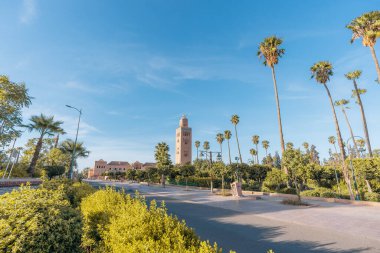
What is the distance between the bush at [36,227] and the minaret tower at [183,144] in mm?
98170

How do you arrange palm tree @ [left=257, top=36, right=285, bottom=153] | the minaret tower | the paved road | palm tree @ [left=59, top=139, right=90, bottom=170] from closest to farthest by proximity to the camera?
the paved road
palm tree @ [left=257, top=36, right=285, bottom=153]
palm tree @ [left=59, top=139, right=90, bottom=170]
the minaret tower

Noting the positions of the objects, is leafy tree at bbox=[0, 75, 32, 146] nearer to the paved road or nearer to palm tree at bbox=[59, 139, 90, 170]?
palm tree at bbox=[59, 139, 90, 170]

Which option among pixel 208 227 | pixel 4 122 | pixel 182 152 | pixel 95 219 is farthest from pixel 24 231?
pixel 182 152

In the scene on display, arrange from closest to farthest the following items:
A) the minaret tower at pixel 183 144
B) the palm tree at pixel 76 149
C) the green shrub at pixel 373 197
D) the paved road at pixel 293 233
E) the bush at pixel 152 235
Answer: the bush at pixel 152 235
the paved road at pixel 293 233
the green shrub at pixel 373 197
the palm tree at pixel 76 149
the minaret tower at pixel 183 144

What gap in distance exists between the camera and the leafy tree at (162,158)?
50.7 meters

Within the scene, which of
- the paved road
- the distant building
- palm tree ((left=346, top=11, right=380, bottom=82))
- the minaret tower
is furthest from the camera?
the distant building

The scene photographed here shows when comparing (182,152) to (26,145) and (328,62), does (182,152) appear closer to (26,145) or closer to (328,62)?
(26,145)

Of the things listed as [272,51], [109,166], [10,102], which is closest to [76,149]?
[10,102]

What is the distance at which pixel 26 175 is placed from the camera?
120ft

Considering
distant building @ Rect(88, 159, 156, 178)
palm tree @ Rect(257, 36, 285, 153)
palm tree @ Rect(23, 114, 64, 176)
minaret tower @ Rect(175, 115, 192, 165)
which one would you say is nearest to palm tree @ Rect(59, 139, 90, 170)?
palm tree @ Rect(23, 114, 64, 176)

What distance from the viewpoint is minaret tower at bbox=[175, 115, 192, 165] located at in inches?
4055

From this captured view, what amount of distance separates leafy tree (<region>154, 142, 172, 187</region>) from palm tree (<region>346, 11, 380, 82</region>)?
139 feet

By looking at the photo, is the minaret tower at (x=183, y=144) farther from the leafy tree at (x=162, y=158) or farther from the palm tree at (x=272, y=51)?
the palm tree at (x=272, y=51)

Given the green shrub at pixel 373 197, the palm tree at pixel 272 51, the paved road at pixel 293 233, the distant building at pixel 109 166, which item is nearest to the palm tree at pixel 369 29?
the palm tree at pixel 272 51
